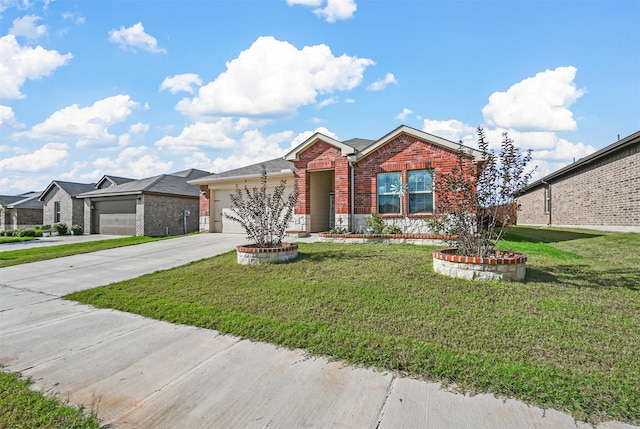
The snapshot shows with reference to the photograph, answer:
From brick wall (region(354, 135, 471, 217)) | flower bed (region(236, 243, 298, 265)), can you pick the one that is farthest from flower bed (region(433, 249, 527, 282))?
brick wall (region(354, 135, 471, 217))

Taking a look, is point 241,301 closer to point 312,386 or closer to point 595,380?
point 312,386

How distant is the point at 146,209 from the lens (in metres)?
19.0

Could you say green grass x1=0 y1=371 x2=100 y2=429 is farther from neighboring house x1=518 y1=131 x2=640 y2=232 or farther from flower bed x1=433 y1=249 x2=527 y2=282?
neighboring house x1=518 y1=131 x2=640 y2=232

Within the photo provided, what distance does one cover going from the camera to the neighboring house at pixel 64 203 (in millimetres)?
25188

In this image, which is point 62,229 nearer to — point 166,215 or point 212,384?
point 166,215

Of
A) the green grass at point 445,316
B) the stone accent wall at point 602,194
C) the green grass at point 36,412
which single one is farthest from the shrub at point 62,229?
the stone accent wall at point 602,194

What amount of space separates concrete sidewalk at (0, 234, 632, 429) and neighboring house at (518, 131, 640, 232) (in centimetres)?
1420

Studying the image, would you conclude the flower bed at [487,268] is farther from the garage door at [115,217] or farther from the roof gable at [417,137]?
the garage door at [115,217]

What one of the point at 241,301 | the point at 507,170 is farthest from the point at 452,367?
the point at 507,170

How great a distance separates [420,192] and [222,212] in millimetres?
9957

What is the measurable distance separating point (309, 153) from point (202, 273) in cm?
788

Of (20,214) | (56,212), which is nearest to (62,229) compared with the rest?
(56,212)

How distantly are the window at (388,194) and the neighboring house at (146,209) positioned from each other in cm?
1358

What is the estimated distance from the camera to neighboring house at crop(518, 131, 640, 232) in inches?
491
